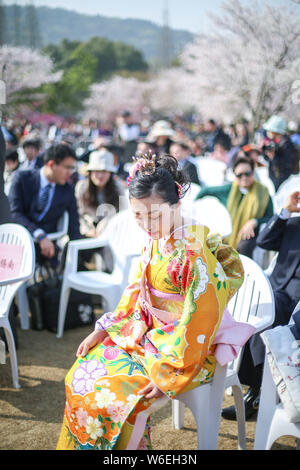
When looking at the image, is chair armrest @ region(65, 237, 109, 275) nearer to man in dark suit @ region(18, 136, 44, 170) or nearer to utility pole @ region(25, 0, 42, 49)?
man in dark suit @ region(18, 136, 44, 170)

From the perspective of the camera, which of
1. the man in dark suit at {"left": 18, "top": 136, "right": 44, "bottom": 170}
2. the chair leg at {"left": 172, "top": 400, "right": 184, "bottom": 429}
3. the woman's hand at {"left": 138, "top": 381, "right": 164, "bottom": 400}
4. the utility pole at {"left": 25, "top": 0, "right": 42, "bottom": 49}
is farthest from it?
the utility pole at {"left": 25, "top": 0, "right": 42, "bottom": 49}

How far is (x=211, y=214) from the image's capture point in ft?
13.1

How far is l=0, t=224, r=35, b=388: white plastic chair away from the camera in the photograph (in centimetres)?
268

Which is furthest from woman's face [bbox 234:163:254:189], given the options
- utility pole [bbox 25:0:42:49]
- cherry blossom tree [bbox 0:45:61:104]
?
utility pole [bbox 25:0:42:49]

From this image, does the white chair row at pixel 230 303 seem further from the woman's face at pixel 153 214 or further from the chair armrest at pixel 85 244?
the woman's face at pixel 153 214

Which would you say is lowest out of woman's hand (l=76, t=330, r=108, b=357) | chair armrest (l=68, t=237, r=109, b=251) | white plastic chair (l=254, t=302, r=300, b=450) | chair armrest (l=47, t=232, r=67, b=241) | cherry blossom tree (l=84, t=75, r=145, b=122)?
white plastic chair (l=254, t=302, r=300, b=450)

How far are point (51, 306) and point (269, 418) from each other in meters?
2.23

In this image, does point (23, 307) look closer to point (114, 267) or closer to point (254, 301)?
point (114, 267)

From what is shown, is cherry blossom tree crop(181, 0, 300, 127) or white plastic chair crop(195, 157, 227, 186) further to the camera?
white plastic chair crop(195, 157, 227, 186)

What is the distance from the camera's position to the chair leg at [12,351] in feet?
8.77

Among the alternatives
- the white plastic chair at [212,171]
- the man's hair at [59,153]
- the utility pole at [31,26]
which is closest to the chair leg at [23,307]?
the man's hair at [59,153]

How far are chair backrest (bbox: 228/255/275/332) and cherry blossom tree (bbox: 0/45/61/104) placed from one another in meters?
2.67

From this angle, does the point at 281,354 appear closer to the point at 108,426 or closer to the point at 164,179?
the point at 108,426

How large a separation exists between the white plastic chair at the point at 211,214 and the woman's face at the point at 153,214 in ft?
6.42
